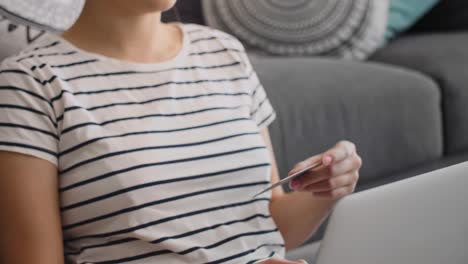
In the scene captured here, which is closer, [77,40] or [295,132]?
[77,40]

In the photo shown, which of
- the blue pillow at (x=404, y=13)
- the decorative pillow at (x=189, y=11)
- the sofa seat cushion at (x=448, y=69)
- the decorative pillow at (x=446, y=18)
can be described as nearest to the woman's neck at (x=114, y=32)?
the decorative pillow at (x=189, y=11)

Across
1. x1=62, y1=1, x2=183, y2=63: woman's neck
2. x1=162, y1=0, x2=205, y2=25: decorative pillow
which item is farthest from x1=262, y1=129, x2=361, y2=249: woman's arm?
x1=162, y1=0, x2=205, y2=25: decorative pillow

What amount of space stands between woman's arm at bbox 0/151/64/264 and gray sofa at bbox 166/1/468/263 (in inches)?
19.1

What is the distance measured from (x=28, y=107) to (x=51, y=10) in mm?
179

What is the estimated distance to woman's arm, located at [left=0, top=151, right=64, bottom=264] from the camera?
81cm

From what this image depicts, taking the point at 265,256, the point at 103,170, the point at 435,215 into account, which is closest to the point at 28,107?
the point at 103,170

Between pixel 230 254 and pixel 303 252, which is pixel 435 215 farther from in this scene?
pixel 303 252

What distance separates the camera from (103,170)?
2.77 feet

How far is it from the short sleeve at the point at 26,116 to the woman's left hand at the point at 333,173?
0.25 m

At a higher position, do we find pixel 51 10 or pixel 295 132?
pixel 51 10

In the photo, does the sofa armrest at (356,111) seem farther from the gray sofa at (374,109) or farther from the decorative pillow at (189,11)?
the decorative pillow at (189,11)

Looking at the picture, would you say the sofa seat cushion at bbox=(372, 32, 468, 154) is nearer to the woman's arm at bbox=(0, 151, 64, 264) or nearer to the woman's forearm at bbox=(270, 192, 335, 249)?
the woman's forearm at bbox=(270, 192, 335, 249)

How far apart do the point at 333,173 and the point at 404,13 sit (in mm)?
942

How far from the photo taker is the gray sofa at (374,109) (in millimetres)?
1323
